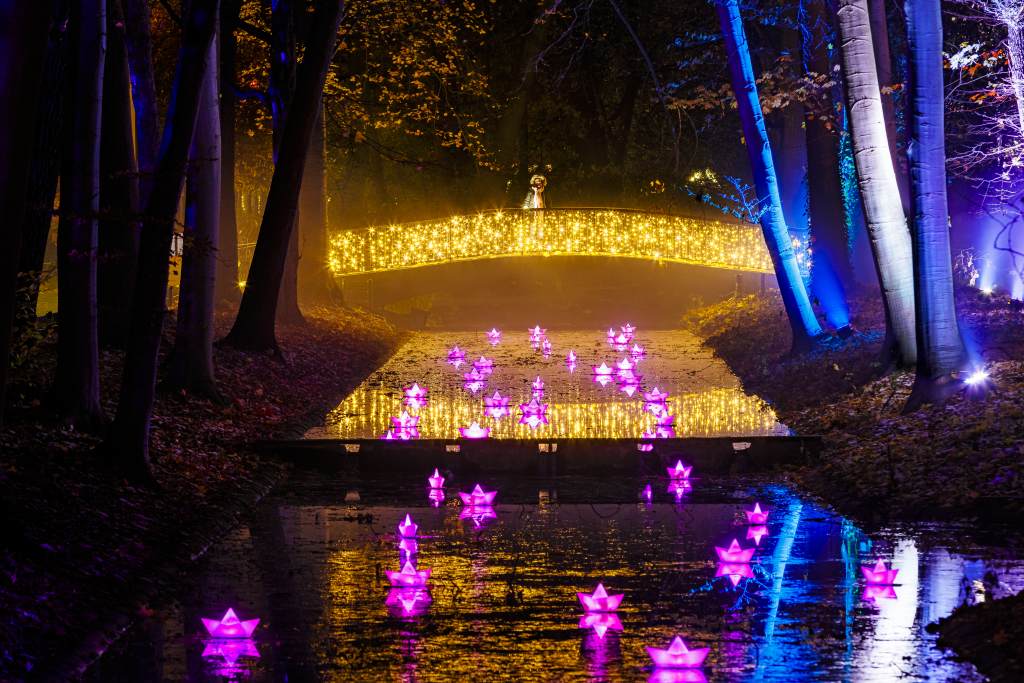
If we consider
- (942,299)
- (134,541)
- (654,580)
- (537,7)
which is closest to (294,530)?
(134,541)

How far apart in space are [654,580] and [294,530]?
3446 millimetres

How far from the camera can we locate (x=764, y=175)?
24.4 meters

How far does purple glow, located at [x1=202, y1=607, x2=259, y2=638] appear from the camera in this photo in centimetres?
820

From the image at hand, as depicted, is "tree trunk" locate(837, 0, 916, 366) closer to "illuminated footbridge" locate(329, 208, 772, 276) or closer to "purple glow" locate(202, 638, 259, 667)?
"purple glow" locate(202, 638, 259, 667)

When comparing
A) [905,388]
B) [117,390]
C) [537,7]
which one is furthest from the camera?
[537,7]

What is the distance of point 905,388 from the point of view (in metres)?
18.0

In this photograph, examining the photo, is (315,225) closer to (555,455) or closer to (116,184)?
(116,184)

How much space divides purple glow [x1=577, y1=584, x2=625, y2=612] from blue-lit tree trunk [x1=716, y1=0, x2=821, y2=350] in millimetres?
16088

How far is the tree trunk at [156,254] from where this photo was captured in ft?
40.4

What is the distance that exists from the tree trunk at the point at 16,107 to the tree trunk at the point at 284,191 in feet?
46.4

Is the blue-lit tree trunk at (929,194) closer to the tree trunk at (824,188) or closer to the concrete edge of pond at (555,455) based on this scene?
the concrete edge of pond at (555,455)

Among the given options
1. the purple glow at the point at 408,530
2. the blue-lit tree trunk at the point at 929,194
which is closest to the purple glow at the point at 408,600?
the purple glow at the point at 408,530

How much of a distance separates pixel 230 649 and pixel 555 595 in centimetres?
225

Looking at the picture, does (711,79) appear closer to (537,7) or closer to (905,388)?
(537,7)
